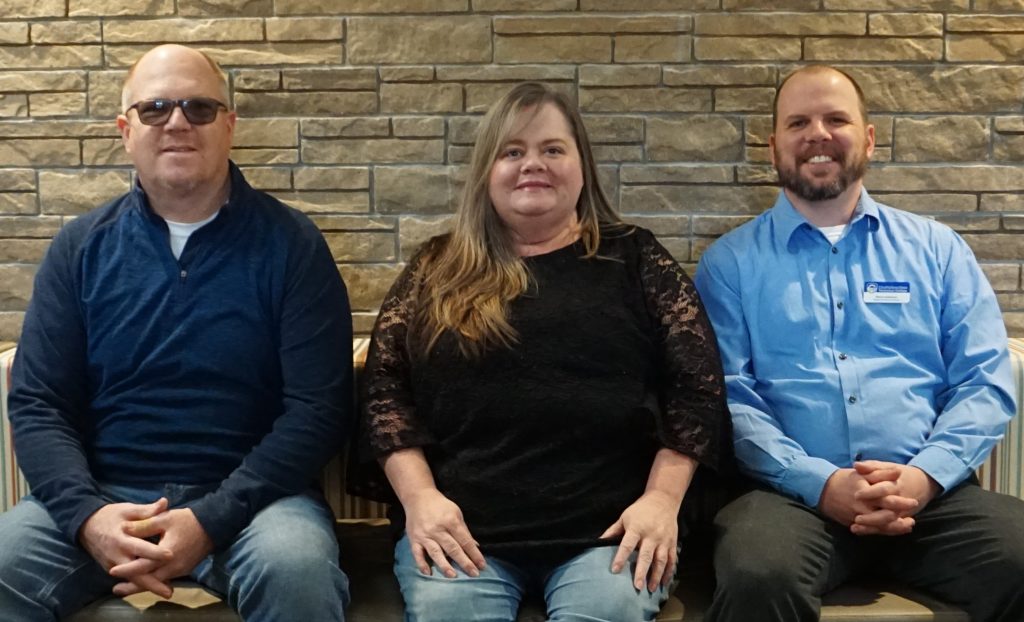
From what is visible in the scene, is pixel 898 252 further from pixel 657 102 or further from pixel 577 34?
pixel 577 34

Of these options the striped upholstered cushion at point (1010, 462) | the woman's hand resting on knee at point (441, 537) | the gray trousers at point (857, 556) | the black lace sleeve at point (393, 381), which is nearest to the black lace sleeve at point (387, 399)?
the black lace sleeve at point (393, 381)

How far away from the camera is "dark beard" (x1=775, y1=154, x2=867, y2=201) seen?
2271 millimetres

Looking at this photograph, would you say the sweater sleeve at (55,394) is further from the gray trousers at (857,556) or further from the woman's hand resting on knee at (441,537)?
the gray trousers at (857,556)

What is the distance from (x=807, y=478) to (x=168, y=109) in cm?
152

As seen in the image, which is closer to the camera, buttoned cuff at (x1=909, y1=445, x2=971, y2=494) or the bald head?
buttoned cuff at (x1=909, y1=445, x2=971, y2=494)

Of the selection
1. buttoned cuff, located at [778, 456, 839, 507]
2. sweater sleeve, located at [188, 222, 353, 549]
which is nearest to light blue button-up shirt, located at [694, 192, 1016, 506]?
buttoned cuff, located at [778, 456, 839, 507]

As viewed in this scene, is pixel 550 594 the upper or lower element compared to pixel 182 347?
lower

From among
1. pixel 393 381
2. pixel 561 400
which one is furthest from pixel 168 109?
pixel 561 400

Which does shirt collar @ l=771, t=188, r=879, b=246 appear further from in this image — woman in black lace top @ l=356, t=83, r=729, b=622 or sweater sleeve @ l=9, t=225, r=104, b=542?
sweater sleeve @ l=9, t=225, r=104, b=542

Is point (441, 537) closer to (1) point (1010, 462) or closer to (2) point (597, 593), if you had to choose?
(2) point (597, 593)

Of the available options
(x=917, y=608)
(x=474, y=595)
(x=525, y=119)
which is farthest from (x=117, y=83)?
(x=917, y=608)

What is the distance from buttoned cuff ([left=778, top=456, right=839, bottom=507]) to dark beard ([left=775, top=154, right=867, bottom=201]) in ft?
2.05

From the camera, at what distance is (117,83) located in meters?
2.47

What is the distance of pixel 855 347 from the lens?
2.17 m
